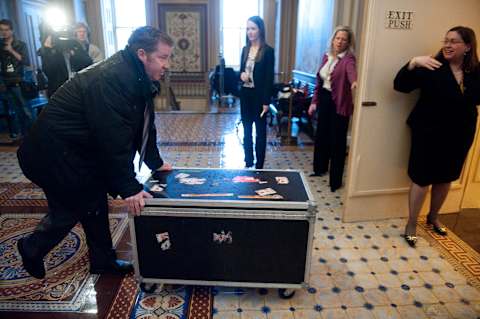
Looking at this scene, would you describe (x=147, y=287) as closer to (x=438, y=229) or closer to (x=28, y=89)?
(x=438, y=229)

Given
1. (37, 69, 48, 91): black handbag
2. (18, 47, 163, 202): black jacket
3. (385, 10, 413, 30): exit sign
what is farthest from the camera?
(37, 69, 48, 91): black handbag

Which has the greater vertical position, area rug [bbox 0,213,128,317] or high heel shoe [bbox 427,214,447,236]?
high heel shoe [bbox 427,214,447,236]

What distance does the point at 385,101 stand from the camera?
2.56 m

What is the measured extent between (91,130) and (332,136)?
237cm

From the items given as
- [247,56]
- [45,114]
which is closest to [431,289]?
[45,114]

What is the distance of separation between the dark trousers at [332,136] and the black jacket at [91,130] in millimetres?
2089

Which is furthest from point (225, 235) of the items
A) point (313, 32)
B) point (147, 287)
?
point (313, 32)

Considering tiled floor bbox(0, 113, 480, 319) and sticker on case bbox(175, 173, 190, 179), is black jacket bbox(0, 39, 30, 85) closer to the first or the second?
tiled floor bbox(0, 113, 480, 319)

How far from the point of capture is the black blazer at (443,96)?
2.21m

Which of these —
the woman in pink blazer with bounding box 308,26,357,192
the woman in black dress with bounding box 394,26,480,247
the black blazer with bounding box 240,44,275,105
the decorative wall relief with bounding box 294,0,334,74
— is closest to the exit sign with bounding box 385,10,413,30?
the woman in black dress with bounding box 394,26,480,247

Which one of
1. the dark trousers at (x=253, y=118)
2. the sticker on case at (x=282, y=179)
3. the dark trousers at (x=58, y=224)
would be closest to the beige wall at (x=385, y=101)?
the sticker on case at (x=282, y=179)

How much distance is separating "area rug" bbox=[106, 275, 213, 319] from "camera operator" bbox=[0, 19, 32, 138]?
4.14 m

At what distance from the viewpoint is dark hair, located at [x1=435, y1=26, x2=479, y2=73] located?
83.7 inches

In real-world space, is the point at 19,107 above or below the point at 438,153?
below
